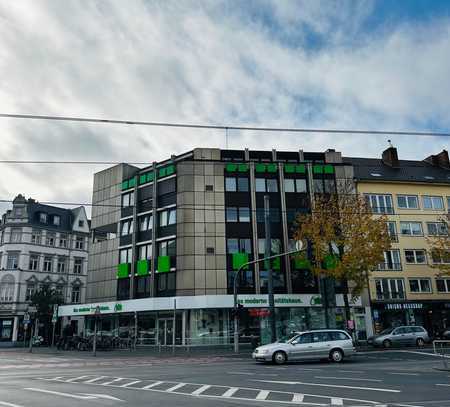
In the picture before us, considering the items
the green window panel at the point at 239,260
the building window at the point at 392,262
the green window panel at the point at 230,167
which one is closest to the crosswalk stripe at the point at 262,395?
the green window panel at the point at 239,260

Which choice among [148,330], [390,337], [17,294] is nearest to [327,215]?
[390,337]

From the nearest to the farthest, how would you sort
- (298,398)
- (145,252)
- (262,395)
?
(298,398), (262,395), (145,252)

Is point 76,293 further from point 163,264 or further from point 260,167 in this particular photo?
point 260,167

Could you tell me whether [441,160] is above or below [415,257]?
above

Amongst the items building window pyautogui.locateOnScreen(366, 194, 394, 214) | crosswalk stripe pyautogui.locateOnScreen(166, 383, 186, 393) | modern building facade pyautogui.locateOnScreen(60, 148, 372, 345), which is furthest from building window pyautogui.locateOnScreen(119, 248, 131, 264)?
crosswalk stripe pyautogui.locateOnScreen(166, 383, 186, 393)

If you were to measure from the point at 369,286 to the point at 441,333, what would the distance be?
22.9ft

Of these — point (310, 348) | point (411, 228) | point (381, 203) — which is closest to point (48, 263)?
point (381, 203)

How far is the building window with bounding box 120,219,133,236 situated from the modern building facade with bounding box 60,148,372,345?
105mm

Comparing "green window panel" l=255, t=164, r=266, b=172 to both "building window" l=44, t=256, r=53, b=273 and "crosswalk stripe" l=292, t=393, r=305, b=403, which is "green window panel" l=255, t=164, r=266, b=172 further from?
"building window" l=44, t=256, r=53, b=273

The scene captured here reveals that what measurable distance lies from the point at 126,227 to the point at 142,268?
5.45 metres

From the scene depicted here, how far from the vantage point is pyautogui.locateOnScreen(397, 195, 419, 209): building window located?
1715 inches

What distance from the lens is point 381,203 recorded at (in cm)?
4306

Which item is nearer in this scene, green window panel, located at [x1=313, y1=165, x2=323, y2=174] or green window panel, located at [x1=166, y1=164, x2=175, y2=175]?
green window panel, located at [x1=166, y1=164, x2=175, y2=175]

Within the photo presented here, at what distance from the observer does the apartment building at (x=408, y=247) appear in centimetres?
4016
